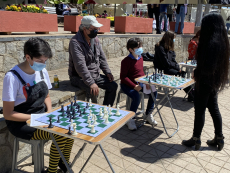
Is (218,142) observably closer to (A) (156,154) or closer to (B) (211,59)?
(A) (156,154)

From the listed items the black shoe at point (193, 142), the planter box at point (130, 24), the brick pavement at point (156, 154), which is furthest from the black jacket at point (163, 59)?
the planter box at point (130, 24)

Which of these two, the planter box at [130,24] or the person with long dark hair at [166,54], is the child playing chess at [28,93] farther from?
the planter box at [130,24]

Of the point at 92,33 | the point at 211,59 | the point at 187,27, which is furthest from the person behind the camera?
the point at 187,27

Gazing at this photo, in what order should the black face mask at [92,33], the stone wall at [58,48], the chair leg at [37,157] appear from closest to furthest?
1. the chair leg at [37,157]
2. the black face mask at [92,33]
3. the stone wall at [58,48]

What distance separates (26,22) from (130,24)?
404cm

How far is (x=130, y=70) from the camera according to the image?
13.3ft

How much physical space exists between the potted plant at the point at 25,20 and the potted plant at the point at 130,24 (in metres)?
2.93

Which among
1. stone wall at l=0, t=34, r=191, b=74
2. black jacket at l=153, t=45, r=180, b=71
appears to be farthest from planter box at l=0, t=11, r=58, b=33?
black jacket at l=153, t=45, r=180, b=71

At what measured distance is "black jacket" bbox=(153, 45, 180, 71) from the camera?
16.3 feet

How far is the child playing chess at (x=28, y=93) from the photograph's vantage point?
7.15 ft

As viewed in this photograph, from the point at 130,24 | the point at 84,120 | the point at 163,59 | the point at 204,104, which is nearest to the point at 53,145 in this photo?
the point at 84,120

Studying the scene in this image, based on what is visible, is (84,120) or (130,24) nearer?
(84,120)

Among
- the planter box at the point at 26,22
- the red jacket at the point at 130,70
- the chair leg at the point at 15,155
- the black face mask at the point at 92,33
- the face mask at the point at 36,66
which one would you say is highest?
the planter box at the point at 26,22

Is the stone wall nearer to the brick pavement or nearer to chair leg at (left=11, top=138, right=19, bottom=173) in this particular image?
the brick pavement
